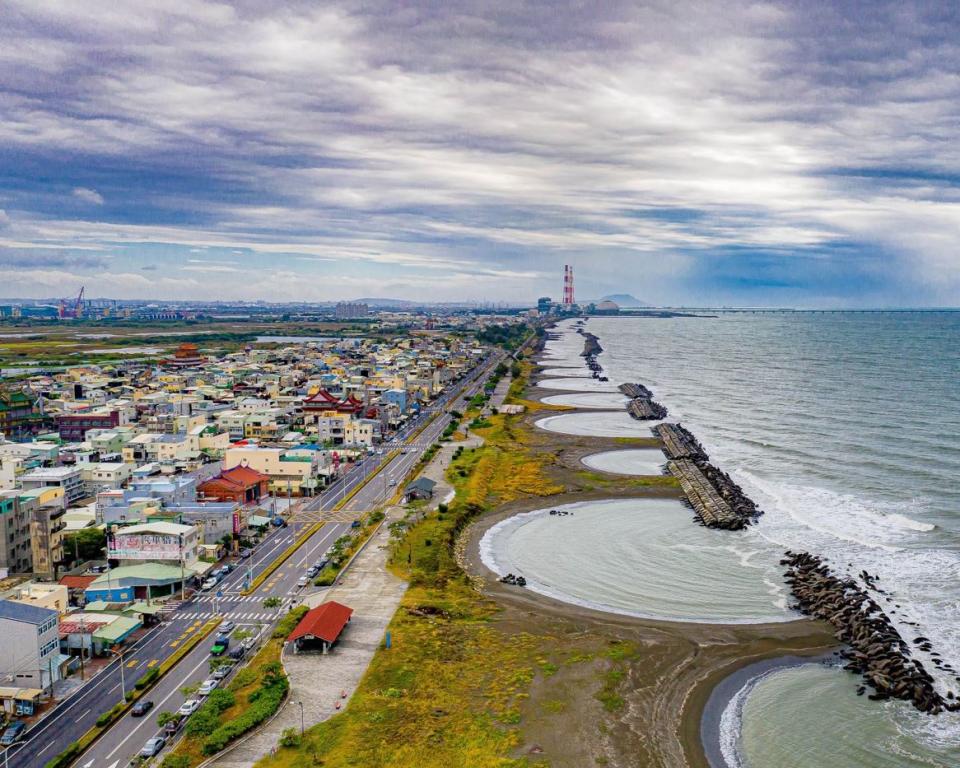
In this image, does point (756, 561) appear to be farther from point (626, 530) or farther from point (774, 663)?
point (774, 663)

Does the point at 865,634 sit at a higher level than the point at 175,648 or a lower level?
higher

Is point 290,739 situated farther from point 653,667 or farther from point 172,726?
point 653,667

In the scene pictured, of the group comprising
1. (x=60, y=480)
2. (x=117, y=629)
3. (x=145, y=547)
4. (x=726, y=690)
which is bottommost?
(x=726, y=690)

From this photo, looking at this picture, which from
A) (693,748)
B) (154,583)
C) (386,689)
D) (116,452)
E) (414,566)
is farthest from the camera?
(116,452)

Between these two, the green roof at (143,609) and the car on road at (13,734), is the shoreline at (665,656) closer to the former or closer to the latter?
the green roof at (143,609)

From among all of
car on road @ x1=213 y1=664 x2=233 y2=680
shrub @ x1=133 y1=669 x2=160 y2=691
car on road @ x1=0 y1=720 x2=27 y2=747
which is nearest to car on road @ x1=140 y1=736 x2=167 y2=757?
shrub @ x1=133 y1=669 x2=160 y2=691

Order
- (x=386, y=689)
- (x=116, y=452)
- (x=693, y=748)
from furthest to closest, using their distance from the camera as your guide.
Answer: (x=116, y=452) → (x=386, y=689) → (x=693, y=748)

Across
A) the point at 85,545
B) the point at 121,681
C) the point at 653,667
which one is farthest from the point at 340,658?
the point at 85,545

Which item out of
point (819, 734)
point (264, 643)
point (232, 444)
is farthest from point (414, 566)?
point (232, 444)
